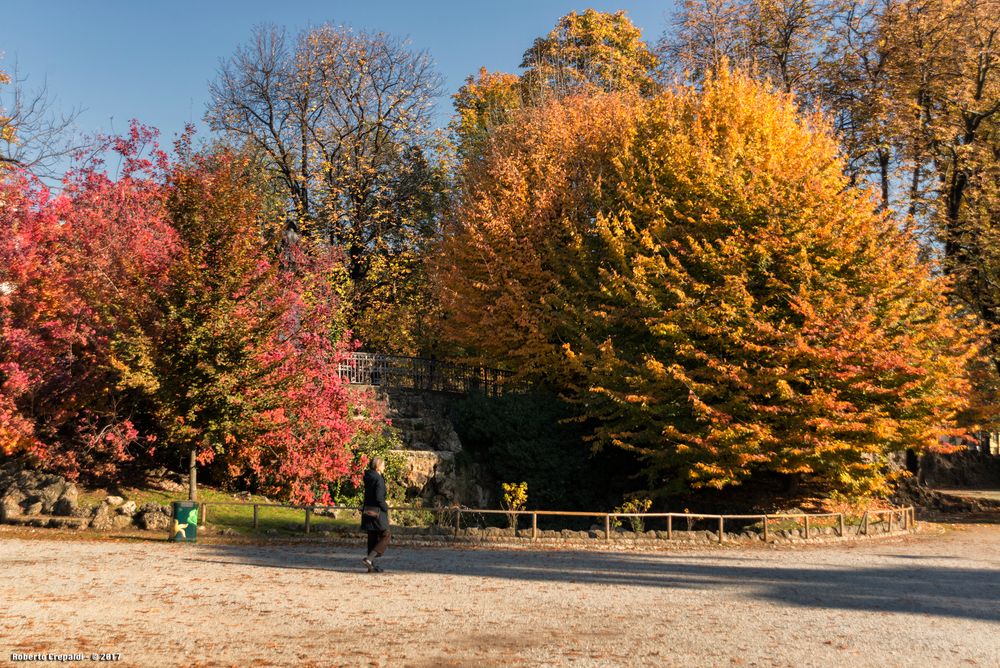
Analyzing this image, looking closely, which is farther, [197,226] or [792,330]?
[792,330]

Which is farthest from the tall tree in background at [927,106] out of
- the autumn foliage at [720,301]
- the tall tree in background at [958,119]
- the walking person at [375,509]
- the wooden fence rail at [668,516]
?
the walking person at [375,509]

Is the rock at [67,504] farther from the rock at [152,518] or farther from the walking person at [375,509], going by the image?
Answer: the walking person at [375,509]

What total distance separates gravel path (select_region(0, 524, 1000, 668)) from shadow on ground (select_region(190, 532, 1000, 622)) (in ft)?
0.17

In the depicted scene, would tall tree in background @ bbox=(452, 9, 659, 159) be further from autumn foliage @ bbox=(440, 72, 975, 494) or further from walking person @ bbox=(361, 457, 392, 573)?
walking person @ bbox=(361, 457, 392, 573)

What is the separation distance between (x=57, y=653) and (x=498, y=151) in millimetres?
29044

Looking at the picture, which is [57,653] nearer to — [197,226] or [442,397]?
[197,226]

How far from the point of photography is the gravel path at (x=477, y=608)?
834 cm

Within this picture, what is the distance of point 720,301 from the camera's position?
76.7ft

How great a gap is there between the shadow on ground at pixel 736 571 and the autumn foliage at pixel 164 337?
4013 mm

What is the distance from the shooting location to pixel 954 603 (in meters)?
12.2

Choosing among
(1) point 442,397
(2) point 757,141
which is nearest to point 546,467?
(1) point 442,397

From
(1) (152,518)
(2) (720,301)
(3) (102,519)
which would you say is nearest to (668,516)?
(2) (720,301)

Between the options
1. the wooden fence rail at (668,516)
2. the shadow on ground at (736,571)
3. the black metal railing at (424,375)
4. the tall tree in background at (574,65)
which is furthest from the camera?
the tall tree in background at (574,65)

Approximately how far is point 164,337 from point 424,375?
14965 mm
